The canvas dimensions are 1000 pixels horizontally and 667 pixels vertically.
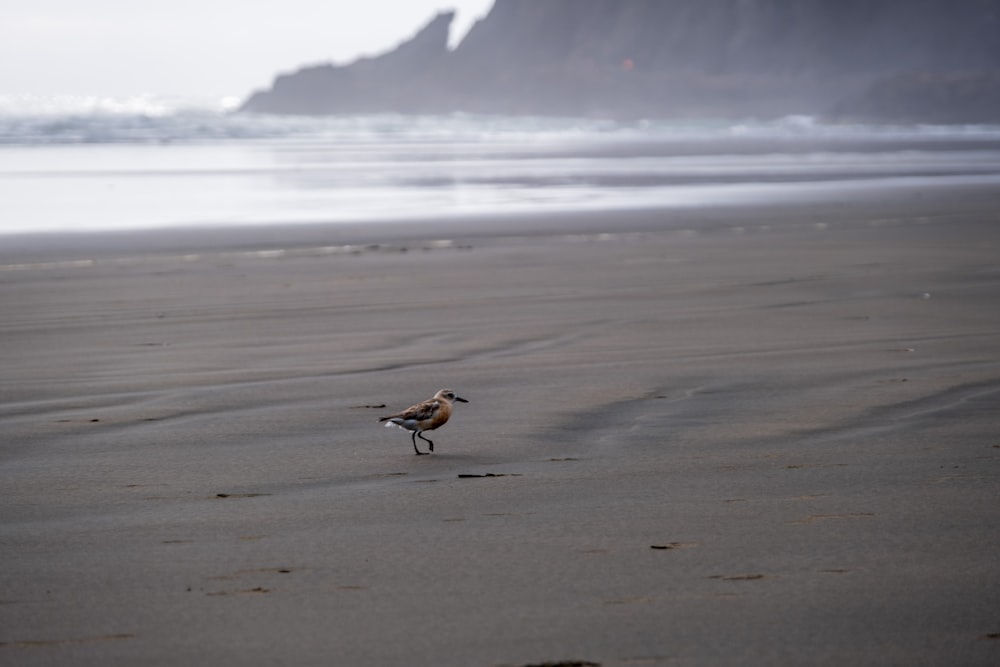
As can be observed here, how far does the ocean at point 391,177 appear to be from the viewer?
21234 mm

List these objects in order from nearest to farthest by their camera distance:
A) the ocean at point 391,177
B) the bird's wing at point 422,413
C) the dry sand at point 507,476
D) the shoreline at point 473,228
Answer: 1. the dry sand at point 507,476
2. the bird's wing at point 422,413
3. the shoreline at point 473,228
4. the ocean at point 391,177

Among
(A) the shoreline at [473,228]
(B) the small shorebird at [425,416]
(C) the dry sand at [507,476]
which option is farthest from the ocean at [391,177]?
(B) the small shorebird at [425,416]

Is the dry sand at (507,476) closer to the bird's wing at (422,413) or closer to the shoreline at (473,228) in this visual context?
the bird's wing at (422,413)

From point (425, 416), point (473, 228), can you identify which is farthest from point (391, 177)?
point (425, 416)

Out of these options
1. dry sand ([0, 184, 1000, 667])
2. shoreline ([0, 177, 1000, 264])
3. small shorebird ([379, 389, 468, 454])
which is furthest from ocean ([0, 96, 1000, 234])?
small shorebird ([379, 389, 468, 454])

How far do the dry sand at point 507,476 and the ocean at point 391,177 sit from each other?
914 cm

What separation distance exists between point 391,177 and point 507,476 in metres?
26.7

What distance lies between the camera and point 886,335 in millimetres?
9023

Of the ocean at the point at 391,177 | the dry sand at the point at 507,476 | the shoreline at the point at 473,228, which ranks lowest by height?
the dry sand at the point at 507,476

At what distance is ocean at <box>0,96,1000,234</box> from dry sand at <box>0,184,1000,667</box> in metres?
9.14

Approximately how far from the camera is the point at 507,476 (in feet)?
17.7

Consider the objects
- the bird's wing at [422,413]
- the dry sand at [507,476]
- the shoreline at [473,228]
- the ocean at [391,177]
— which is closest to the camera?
the dry sand at [507,476]

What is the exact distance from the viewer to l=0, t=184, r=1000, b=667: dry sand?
3.67m

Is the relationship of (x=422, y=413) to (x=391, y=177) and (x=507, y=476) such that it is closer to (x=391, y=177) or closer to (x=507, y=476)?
(x=507, y=476)
